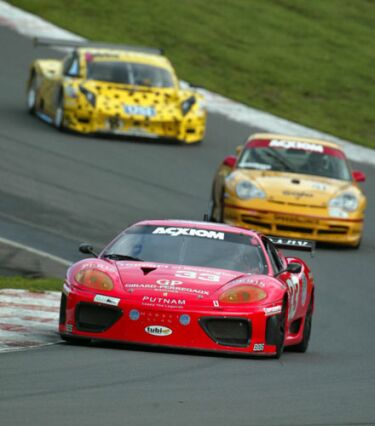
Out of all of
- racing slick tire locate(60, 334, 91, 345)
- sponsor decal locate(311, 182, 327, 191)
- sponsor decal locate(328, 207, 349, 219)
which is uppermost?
racing slick tire locate(60, 334, 91, 345)

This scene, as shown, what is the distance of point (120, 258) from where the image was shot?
10.4 metres

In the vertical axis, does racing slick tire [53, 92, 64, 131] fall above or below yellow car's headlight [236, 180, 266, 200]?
below

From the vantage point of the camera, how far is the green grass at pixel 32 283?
1298 cm

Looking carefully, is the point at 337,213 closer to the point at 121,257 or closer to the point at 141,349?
the point at 121,257

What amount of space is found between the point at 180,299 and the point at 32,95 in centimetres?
1529

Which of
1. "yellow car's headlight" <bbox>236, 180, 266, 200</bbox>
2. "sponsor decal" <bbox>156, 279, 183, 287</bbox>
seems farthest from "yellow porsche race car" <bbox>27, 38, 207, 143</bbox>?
"sponsor decal" <bbox>156, 279, 183, 287</bbox>

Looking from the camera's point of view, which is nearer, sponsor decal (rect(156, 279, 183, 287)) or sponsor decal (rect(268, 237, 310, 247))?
sponsor decal (rect(156, 279, 183, 287))

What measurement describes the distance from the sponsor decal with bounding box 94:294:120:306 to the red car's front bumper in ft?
0.07

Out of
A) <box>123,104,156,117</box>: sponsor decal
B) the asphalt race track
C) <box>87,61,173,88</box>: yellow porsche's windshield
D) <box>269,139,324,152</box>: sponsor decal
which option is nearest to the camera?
the asphalt race track

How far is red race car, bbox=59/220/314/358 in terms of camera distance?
31.1 ft

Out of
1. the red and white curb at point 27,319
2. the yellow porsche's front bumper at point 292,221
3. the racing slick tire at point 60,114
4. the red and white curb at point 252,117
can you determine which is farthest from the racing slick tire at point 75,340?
the red and white curb at point 252,117

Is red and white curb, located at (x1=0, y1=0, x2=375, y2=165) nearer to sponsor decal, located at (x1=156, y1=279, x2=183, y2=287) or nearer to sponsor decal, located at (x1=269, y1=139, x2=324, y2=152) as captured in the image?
sponsor decal, located at (x1=269, y1=139, x2=324, y2=152)

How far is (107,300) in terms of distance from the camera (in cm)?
958

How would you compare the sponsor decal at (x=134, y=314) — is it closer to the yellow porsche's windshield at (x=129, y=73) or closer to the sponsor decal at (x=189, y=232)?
the sponsor decal at (x=189, y=232)
